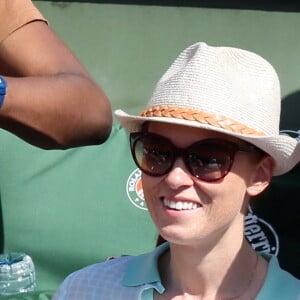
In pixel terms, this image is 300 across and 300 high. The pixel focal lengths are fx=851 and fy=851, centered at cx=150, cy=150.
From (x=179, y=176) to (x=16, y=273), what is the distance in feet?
4.41

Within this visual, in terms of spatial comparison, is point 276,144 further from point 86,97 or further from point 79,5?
point 79,5

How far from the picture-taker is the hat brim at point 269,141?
1319mm

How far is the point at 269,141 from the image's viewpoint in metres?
1.33

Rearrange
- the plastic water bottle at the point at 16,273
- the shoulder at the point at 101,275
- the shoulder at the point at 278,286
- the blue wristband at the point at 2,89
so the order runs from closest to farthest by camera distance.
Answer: the blue wristband at the point at 2,89
the shoulder at the point at 278,286
the shoulder at the point at 101,275
the plastic water bottle at the point at 16,273

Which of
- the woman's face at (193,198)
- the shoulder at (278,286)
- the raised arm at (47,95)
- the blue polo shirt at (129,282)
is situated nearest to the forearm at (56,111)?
the raised arm at (47,95)

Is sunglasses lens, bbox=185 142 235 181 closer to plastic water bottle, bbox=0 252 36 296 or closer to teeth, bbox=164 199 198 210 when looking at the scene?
teeth, bbox=164 199 198 210

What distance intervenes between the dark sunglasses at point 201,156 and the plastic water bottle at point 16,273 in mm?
1267

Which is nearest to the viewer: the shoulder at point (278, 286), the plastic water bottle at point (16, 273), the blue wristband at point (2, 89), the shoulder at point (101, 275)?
the blue wristband at point (2, 89)

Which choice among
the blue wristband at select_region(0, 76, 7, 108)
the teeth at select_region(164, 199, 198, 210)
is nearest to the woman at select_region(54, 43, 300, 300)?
the teeth at select_region(164, 199, 198, 210)

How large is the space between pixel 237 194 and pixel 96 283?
323 mm

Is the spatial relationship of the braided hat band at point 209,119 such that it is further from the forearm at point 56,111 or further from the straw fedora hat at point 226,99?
the forearm at point 56,111

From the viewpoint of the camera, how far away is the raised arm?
1327 mm

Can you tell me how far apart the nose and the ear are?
12 cm

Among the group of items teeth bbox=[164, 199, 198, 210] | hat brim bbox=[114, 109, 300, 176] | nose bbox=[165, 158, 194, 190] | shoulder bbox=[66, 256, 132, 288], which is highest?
hat brim bbox=[114, 109, 300, 176]
